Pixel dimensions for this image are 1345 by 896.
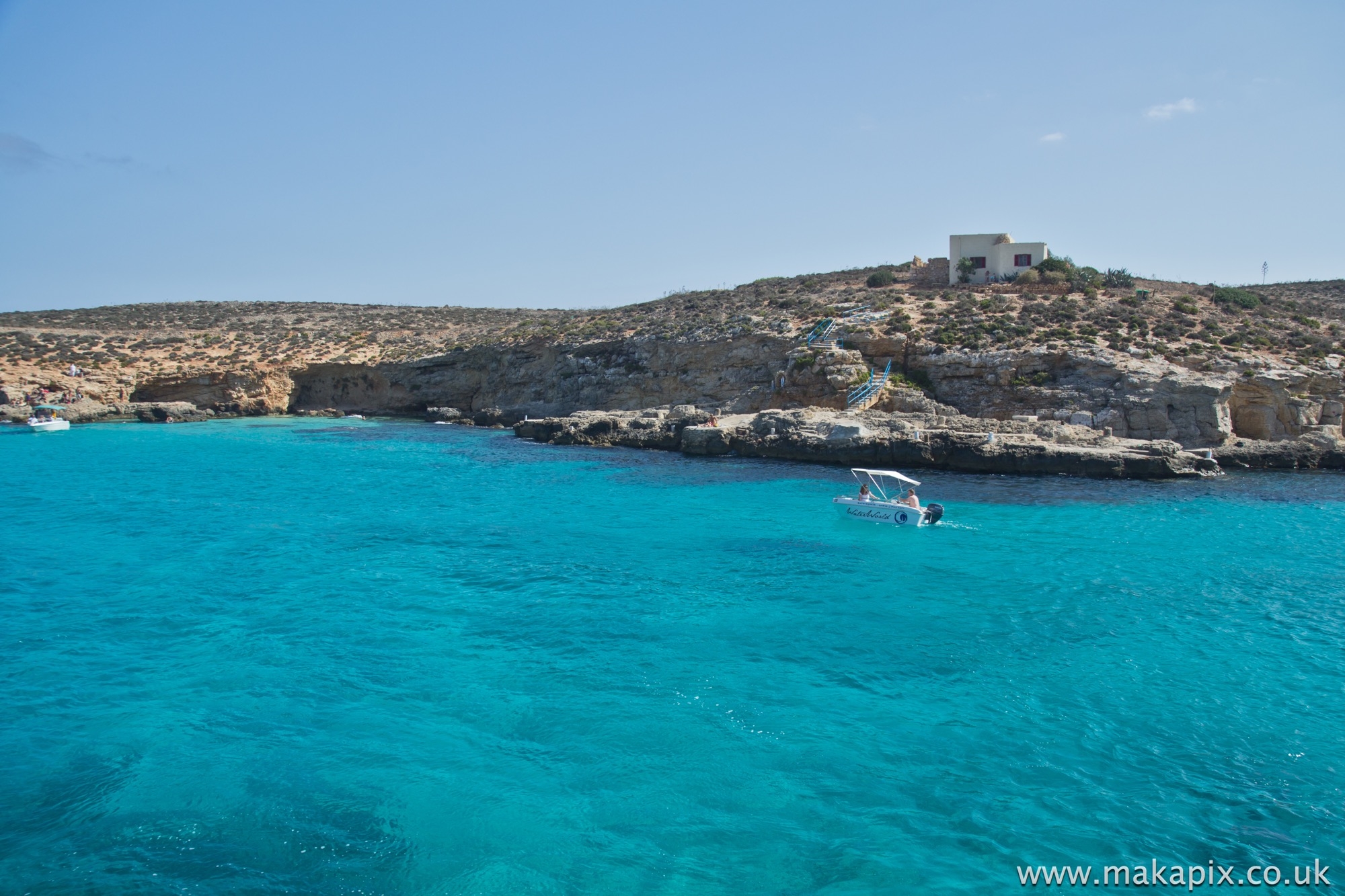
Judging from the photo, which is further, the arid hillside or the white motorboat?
the white motorboat

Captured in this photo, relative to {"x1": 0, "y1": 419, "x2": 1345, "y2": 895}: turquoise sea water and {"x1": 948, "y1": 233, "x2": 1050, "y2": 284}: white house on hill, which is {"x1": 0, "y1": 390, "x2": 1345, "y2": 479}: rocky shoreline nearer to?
{"x1": 0, "y1": 419, "x2": 1345, "y2": 895}: turquoise sea water

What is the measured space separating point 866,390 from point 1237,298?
22356mm

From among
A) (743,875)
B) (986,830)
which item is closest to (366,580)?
(743,875)

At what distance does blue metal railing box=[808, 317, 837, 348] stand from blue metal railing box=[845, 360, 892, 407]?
10.4 ft

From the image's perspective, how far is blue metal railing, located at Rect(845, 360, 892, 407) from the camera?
35.8m

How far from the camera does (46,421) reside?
4331cm

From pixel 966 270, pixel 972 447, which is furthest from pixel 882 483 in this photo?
pixel 966 270

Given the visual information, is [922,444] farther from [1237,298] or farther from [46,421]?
[46,421]

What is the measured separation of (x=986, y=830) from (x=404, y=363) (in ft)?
176

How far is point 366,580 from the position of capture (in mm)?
16391

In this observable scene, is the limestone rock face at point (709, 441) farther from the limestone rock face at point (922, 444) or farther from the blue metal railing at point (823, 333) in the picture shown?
the blue metal railing at point (823, 333)

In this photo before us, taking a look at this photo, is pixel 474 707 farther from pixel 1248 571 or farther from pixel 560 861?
pixel 1248 571

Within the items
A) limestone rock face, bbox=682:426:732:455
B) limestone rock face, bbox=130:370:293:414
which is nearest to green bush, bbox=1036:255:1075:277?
limestone rock face, bbox=682:426:732:455

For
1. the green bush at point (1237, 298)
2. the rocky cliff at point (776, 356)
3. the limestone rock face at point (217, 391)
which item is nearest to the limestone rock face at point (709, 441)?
the rocky cliff at point (776, 356)
